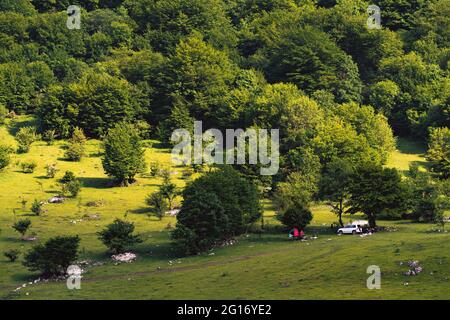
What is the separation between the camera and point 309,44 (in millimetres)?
186250

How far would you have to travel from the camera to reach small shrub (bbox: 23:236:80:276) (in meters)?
83.8

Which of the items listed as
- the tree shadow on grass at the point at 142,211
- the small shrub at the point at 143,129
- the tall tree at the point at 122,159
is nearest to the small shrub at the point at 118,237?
the tree shadow on grass at the point at 142,211

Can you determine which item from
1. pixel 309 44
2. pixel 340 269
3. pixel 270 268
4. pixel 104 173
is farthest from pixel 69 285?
pixel 309 44

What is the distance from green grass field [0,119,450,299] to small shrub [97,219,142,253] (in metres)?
1.47

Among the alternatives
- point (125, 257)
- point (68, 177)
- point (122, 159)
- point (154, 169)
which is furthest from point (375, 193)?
point (68, 177)

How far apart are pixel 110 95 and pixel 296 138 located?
39.8 m

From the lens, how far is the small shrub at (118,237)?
9238 cm

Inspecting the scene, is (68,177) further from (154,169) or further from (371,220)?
(371,220)

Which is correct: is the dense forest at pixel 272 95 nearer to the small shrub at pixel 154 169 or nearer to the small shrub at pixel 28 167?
the small shrub at pixel 28 167

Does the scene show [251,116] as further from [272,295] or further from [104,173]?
[272,295]

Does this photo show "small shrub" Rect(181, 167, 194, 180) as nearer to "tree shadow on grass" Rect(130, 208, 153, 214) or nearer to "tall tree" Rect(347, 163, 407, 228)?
"tree shadow on grass" Rect(130, 208, 153, 214)

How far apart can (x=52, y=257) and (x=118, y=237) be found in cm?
1062

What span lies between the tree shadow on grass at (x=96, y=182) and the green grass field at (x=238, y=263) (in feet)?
25.6

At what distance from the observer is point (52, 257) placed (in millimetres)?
83938
